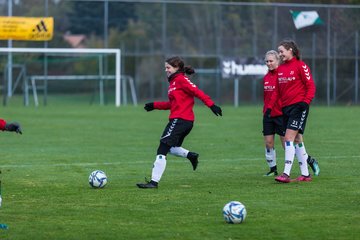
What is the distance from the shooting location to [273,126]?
44.5ft

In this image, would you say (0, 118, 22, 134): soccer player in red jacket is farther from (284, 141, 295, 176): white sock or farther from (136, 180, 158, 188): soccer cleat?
(284, 141, 295, 176): white sock

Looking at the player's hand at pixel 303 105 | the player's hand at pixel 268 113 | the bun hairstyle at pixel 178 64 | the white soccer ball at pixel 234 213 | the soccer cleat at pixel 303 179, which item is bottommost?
the soccer cleat at pixel 303 179

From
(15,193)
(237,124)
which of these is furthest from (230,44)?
(15,193)

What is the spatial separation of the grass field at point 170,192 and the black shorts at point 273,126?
28.5 inches

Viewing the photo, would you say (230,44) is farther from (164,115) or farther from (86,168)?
(86,168)

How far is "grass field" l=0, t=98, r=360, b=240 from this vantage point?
875 centimetres

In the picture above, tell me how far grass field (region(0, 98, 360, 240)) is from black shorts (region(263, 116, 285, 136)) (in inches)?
28.5

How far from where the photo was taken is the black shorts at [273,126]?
1346 cm

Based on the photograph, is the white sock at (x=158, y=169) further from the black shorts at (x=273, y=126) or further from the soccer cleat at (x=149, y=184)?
the black shorts at (x=273, y=126)

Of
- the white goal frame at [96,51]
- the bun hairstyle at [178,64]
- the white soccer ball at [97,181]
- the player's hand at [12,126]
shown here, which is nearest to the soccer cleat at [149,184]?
the white soccer ball at [97,181]

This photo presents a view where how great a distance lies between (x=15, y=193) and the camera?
11.5 m

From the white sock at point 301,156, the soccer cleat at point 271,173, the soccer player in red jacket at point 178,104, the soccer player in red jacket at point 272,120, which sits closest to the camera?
the soccer player in red jacket at point 178,104

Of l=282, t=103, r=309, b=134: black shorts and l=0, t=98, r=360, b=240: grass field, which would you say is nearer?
l=0, t=98, r=360, b=240: grass field

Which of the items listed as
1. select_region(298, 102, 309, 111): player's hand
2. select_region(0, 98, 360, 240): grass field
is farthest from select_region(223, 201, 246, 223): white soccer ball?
select_region(298, 102, 309, 111): player's hand
